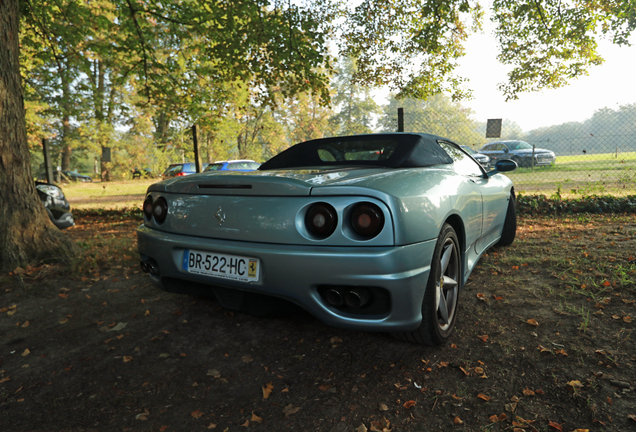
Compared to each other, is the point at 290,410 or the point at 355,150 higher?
the point at 355,150

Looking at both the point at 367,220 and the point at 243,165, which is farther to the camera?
the point at 243,165

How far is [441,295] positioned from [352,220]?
861mm

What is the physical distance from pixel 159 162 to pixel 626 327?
33.0 metres

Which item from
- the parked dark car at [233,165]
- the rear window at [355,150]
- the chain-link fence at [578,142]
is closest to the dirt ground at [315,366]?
the rear window at [355,150]

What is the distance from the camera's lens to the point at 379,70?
38.2ft

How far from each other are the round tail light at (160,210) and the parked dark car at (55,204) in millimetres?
4632

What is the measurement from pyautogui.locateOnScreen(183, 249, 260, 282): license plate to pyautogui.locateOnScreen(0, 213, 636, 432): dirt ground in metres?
0.53

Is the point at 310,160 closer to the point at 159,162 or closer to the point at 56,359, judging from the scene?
the point at 56,359

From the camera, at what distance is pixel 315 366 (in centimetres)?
211

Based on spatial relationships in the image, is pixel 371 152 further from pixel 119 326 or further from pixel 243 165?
pixel 243 165

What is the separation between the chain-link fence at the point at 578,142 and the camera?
740cm

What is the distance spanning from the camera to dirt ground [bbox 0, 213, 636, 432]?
1.69 meters

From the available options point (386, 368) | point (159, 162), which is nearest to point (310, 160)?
point (386, 368)

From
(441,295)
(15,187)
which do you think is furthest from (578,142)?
(15,187)
